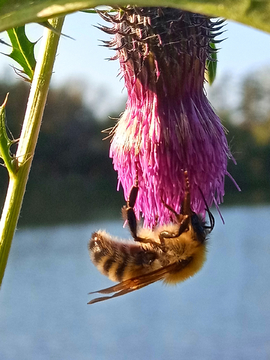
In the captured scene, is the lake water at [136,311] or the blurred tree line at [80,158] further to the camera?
the blurred tree line at [80,158]

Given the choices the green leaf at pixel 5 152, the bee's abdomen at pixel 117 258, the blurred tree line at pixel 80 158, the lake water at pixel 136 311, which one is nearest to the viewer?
the green leaf at pixel 5 152

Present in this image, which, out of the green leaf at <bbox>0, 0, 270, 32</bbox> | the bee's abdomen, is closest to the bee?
the bee's abdomen

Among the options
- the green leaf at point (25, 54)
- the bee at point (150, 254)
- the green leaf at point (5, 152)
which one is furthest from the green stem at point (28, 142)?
the bee at point (150, 254)

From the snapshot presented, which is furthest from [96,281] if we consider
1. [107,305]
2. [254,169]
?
[254,169]

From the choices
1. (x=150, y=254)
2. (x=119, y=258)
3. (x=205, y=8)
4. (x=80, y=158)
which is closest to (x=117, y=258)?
(x=119, y=258)

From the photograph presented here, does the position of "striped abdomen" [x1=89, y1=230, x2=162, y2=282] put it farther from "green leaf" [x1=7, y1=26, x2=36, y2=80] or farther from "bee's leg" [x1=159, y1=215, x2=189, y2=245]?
"green leaf" [x1=7, y1=26, x2=36, y2=80]

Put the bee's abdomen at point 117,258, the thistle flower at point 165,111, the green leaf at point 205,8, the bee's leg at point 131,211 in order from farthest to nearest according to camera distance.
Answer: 1. the bee's abdomen at point 117,258
2. the bee's leg at point 131,211
3. the thistle flower at point 165,111
4. the green leaf at point 205,8

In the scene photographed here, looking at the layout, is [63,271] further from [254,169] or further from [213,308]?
[254,169]

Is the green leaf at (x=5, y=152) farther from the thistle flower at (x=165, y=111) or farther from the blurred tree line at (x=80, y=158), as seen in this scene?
the blurred tree line at (x=80, y=158)
